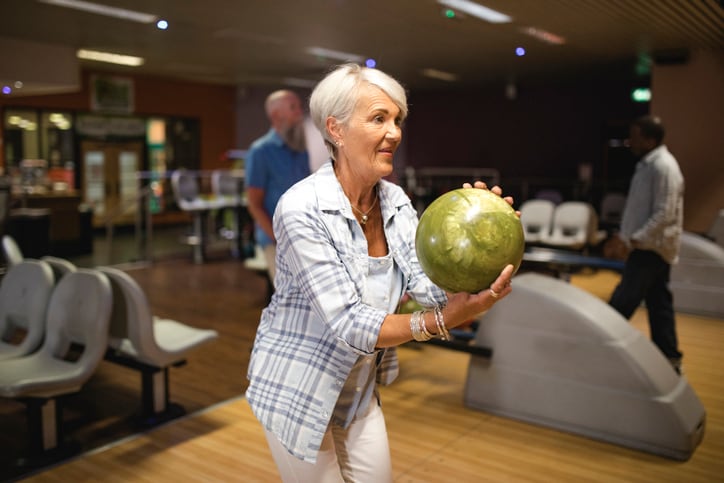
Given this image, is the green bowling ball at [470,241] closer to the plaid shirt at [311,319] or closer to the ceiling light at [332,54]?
the plaid shirt at [311,319]

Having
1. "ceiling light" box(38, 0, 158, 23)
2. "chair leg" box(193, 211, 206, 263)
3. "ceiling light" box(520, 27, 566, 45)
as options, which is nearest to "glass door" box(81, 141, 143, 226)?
"chair leg" box(193, 211, 206, 263)

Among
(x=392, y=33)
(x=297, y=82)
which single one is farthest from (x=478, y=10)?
(x=297, y=82)

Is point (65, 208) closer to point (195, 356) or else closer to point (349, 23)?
point (349, 23)

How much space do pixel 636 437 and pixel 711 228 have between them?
5016 millimetres

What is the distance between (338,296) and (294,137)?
2619 millimetres

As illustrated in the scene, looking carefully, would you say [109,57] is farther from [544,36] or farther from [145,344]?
[145,344]

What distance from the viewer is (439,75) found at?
1212 cm

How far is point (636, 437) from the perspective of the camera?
332 centimetres

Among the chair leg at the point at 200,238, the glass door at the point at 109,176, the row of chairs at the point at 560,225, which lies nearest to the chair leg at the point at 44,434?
the chair leg at the point at 200,238

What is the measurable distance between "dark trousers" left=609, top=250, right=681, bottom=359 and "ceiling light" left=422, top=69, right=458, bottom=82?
308 inches

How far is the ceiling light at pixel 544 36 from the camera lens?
292 inches

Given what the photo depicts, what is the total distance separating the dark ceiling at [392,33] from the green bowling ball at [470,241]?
13.0 ft

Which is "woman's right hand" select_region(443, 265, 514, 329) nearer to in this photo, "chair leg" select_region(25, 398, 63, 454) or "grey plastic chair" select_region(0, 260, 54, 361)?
"chair leg" select_region(25, 398, 63, 454)

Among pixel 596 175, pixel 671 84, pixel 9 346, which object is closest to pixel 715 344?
pixel 671 84
